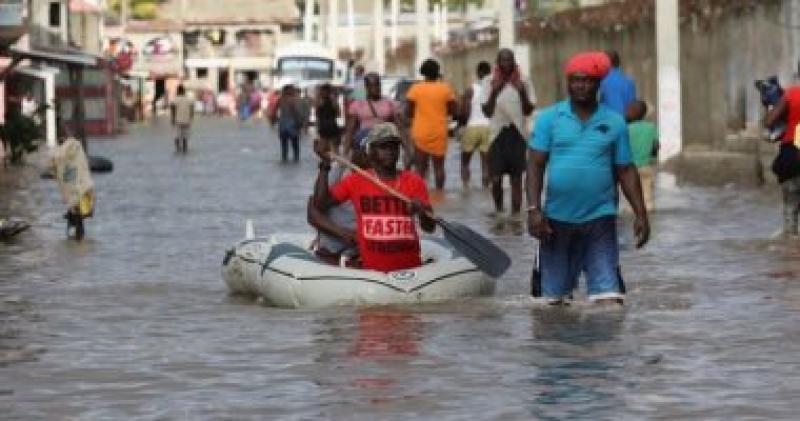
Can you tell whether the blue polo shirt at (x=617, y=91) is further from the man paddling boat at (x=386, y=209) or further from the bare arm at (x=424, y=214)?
the bare arm at (x=424, y=214)

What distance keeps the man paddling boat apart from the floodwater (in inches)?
18.8

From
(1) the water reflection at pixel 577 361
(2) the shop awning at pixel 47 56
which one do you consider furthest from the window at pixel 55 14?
(1) the water reflection at pixel 577 361

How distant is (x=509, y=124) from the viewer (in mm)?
26672

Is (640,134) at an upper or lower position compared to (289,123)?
upper

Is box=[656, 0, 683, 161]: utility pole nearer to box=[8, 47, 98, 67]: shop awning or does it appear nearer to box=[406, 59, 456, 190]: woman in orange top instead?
box=[406, 59, 456, 190]: woman in orange top

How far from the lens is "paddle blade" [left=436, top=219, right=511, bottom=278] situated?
17297 mm

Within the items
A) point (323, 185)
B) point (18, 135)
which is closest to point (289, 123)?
point (18, 135)

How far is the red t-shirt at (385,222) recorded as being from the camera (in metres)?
16.7

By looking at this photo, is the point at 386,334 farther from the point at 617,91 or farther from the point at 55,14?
the point at 55,14

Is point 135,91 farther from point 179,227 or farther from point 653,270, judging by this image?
point 653,270

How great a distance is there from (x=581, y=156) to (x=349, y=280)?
6.77 ft

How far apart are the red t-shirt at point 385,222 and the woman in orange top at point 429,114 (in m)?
13.4

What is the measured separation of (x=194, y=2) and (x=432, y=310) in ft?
526

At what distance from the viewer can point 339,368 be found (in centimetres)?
1331
